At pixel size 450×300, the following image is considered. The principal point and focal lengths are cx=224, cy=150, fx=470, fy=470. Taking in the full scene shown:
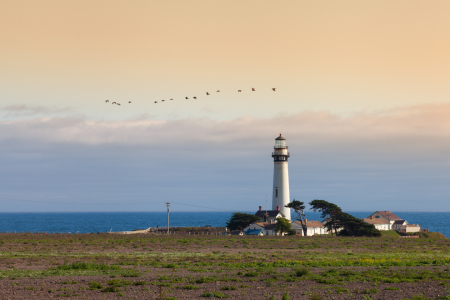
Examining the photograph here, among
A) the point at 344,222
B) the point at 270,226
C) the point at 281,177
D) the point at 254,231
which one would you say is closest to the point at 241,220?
the point at 254,231

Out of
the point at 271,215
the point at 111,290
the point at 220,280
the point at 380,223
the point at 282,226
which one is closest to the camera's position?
the point at 111,290

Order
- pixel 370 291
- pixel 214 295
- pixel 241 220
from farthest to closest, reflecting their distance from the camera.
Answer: pixel 241 220 → pixel 370 291 → pixel 214 295

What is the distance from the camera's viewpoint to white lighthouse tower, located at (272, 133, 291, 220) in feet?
297

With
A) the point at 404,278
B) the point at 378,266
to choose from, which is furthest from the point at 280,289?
the point at 378,266

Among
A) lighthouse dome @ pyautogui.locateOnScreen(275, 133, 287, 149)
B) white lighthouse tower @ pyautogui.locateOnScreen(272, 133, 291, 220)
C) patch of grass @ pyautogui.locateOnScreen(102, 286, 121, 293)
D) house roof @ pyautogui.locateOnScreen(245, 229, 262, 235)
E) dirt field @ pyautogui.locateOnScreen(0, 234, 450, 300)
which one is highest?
lighthouse dome @ pyautogui.locateOnScreen(275, 133, 287, 149)

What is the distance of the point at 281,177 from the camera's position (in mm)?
90438

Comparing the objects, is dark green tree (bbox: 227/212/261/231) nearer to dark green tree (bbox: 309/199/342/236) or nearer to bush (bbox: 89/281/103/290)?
dark green tree (bbox: 309/199/342/236)

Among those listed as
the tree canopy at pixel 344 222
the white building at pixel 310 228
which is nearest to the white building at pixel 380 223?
the white building at pixel 310 228

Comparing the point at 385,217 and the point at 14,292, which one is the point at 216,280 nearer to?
the point at 14,292

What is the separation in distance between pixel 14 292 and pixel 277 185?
236ft

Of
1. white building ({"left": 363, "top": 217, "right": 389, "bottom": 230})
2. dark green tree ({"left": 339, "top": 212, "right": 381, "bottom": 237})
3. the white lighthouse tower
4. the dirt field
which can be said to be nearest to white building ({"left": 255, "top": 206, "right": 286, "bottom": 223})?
the white lighthouse tower

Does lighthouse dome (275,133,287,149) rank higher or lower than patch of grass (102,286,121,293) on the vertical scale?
higher

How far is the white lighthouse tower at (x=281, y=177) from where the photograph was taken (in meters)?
90.6

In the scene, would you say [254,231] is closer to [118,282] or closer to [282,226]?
[282,226]
